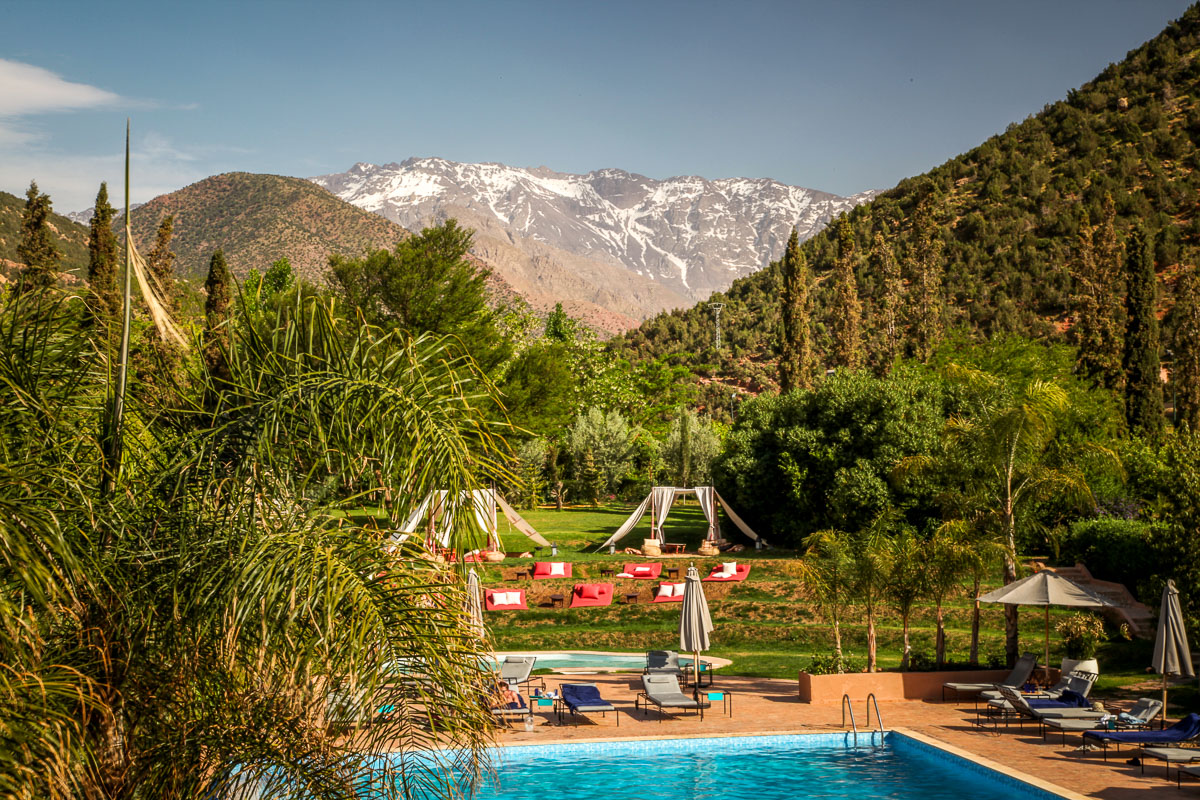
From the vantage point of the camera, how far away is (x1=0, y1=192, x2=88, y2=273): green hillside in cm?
6444

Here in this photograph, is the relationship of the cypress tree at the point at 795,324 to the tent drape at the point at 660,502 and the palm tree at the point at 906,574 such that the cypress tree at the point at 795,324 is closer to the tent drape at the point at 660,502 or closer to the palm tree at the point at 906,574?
the tent drape at the point at 660,502

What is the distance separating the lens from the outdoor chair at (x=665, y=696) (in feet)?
46.8

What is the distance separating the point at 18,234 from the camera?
67.8 metres

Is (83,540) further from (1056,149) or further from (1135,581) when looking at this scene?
(1056,149)

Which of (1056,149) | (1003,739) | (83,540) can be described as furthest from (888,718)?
(1056,149)

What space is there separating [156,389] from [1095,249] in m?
44.4

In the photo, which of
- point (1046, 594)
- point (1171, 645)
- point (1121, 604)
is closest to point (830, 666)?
point (1046, 594)

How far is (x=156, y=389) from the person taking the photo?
4.72 meters

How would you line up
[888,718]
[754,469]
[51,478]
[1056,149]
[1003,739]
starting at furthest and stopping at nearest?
[1056,149] → [754,469] → [888,718] → [1003,739] → [51,478]

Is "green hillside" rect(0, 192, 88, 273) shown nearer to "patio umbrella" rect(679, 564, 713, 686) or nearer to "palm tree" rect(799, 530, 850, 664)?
"patio umbrella" rect(679, 564, 713, 686)

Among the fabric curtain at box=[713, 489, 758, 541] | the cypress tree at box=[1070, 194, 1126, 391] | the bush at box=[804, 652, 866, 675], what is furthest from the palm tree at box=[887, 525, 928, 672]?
the cypress tree at box=[1070, 194, 1126, 391]

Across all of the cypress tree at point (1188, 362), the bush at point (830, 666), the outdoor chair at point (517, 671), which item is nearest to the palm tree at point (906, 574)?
the bush at point (830, 666)

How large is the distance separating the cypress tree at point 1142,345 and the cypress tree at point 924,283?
7455mm

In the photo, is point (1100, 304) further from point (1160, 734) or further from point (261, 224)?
point (261, 224)
